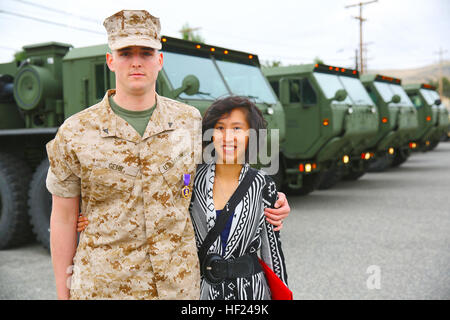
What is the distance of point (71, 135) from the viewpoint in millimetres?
1292

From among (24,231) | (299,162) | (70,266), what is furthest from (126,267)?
(299,162)

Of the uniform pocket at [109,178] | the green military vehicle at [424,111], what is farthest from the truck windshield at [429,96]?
the uniform pocket at [109,178]

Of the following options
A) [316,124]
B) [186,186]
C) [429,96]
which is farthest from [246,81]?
[429,96]

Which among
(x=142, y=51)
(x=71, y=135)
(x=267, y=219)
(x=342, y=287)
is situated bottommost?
(x=342, y=287)

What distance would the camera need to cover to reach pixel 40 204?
4914 mm

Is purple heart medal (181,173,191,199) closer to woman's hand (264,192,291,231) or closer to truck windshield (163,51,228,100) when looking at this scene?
woman's hand (264,192,291,231)

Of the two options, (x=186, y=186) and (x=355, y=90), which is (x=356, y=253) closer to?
(x=186, y=186)

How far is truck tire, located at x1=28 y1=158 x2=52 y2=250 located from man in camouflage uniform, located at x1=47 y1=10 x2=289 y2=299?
12.1ft

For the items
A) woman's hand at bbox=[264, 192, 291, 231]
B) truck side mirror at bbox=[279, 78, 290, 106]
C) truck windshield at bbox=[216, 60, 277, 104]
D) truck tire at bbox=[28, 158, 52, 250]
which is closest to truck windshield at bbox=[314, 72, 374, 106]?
truck side mirror at bbox=[279, 78, 290, 106]

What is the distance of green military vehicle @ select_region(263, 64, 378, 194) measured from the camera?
307 inches

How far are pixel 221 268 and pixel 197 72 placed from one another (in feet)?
12.3
